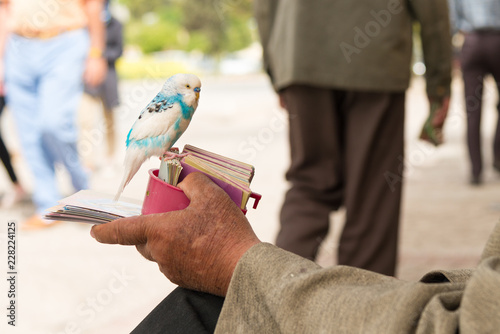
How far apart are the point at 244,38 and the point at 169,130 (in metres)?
41.2

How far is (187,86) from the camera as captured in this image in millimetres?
1229

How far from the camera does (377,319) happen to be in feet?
2.91

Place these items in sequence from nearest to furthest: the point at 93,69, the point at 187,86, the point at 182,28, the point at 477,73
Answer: the point at 187,86, the point at 93,69, the point at 477,73, the point at 182,28

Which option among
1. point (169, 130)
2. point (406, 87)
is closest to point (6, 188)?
point (406, 87)

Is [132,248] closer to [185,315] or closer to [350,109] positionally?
[350,109]

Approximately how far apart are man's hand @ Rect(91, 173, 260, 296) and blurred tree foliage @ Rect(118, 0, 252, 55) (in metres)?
34.6

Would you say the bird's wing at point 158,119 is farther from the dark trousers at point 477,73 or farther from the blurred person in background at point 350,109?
the dark trousers at point 477,73

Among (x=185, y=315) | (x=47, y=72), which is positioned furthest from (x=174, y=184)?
(x=47, y=72)

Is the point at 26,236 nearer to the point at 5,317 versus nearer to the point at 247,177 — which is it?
the point at 5,317

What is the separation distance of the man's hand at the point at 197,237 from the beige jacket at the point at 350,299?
0.07 meters

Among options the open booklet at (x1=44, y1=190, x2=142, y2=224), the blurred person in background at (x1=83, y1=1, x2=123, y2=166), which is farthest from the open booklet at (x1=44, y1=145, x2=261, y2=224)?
the blurred person in background at (x1=83, y1=1, x2=123, y2=166)

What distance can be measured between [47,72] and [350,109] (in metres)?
2.28

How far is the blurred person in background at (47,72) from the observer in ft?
12.8

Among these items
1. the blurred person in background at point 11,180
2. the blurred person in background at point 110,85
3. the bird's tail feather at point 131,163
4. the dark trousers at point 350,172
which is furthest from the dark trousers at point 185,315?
the blurred person in background at point 110,85
